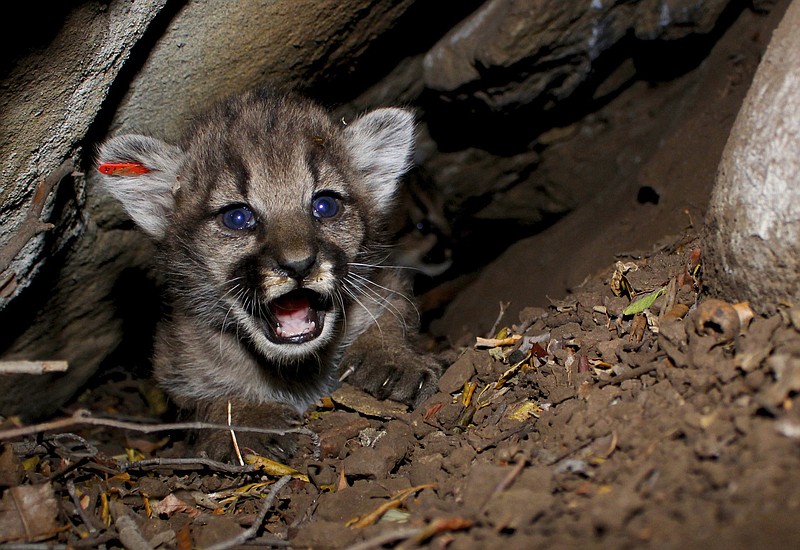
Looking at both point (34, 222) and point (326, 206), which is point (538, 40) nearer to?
point (326, 206)

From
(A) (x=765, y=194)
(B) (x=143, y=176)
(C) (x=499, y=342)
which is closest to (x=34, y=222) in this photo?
(B) (x=143, y=176)

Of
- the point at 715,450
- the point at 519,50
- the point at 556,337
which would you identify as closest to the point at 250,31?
the point at 519,50

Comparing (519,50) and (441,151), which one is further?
(441,151)

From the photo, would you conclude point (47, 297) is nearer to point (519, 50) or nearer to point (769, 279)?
point (519, 50)

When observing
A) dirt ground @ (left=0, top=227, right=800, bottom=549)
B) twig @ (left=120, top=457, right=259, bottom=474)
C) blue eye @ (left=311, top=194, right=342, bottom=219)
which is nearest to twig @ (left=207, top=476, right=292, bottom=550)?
dirt ground @ (left=0, top=227, right=800, bottom=549)

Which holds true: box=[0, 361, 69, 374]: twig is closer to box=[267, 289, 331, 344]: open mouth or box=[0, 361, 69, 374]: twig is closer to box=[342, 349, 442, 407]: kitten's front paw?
box=[267, 289, 331, 344]: open mouth

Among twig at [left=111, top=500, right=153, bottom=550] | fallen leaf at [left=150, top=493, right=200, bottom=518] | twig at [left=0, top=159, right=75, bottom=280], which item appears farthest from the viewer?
twig at [left=0, top=159, right=75, bottom=280]

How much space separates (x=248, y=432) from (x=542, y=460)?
1615 millimetres

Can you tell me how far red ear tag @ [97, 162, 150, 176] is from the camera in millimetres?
3275

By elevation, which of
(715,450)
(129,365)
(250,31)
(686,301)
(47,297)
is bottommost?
(129,365)

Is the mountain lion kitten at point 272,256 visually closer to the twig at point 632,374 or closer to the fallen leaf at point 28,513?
the fallen leaf at point 28,513

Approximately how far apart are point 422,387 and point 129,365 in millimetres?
2557

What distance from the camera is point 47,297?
3646 mm

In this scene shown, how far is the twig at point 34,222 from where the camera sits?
2.95 m
